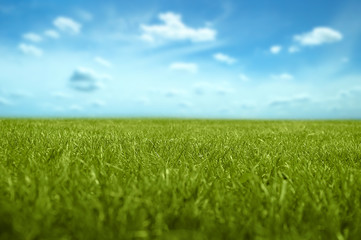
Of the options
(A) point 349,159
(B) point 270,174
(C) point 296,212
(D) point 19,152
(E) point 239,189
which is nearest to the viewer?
(C) point 296,212

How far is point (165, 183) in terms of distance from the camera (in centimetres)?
189

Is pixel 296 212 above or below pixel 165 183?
below

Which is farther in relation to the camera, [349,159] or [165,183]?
[349,159]

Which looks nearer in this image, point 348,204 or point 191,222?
point 191,222

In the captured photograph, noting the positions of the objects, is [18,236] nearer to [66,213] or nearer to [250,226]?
[66,213]

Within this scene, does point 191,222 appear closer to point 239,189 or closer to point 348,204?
point 239,189

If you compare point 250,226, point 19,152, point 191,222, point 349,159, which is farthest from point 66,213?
point 349,159

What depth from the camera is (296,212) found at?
167 cm

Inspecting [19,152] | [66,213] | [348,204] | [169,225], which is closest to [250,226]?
[169,225]

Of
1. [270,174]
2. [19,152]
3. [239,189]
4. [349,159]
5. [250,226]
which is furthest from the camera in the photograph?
[349,159]

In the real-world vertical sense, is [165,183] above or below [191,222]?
above

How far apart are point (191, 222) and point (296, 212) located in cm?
65

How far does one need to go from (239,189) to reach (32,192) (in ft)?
4.67

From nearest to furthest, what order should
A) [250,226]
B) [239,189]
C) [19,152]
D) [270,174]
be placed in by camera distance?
[250,226], [239,189], [270,174], [19,152]
